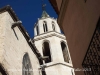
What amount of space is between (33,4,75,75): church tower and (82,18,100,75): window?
34.6ft

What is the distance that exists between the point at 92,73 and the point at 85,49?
2.10 feet

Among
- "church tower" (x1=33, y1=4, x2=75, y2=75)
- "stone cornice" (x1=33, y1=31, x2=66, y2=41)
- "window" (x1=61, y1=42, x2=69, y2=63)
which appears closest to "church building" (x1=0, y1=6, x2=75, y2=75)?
"church tower" (x1=33, y1=4, x2=75, y2=75)

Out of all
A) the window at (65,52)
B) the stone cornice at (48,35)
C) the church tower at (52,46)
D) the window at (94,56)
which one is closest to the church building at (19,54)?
the church tower at (52,46)

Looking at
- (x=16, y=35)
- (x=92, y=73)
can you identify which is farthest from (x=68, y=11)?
(x=16, y=35)

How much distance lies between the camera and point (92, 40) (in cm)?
452

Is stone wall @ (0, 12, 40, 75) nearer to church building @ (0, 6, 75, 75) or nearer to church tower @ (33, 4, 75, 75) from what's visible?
church building @ (0, 6, 75, 75)

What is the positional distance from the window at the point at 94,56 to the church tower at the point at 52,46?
10.6 meters

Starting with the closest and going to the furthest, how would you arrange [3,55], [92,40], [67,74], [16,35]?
[92,40]
[3,55]
[16,35]
[67,74]

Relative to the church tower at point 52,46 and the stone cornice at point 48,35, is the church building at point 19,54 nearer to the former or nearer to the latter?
the church tower at point 52,46

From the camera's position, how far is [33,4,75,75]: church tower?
17.4m

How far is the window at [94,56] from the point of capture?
441 centimetres

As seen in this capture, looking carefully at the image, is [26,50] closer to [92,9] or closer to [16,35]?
[16,35]

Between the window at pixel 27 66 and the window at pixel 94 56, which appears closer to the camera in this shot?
the window at pixel 94 56

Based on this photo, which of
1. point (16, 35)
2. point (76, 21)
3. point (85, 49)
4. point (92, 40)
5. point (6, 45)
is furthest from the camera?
point (16, 35)
